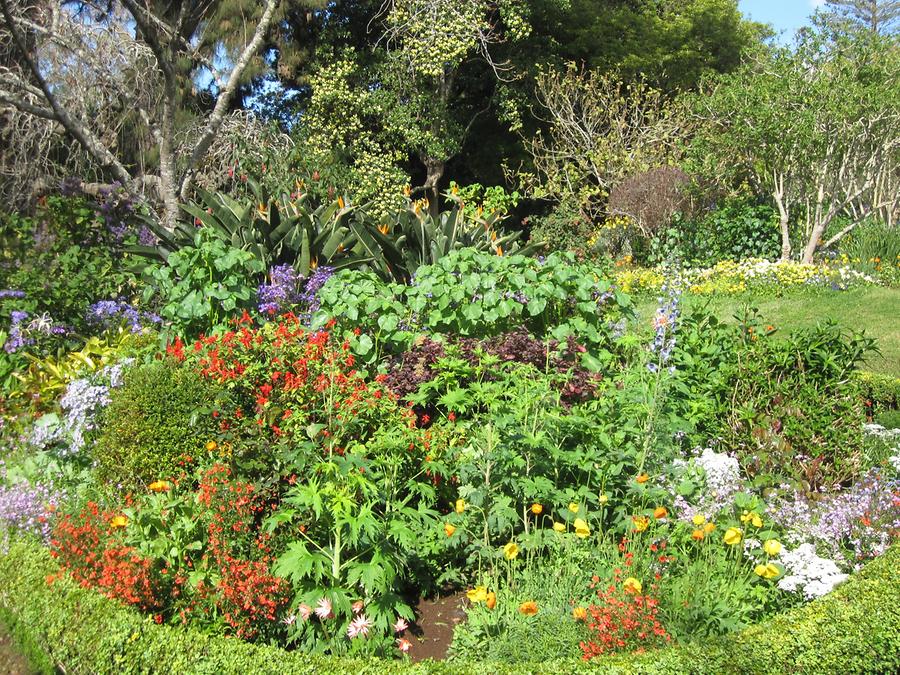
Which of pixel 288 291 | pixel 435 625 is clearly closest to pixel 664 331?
pixel 435 625

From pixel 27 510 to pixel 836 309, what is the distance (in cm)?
826

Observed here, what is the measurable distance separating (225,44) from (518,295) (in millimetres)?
11619

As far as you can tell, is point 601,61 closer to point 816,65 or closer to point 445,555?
point 816,65

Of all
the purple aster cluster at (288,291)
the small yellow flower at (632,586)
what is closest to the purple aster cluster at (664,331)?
the small yellow flower at (632,586)

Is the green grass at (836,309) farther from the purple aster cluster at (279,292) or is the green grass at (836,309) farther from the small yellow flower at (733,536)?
the small yellow flower at (733,536)

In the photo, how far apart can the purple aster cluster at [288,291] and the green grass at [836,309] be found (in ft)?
12.5

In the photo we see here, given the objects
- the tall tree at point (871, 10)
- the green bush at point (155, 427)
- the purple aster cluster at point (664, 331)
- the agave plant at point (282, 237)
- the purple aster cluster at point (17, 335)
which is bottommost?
the green bush at point (155, 427)

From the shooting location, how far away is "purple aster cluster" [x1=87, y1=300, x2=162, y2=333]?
6.03 m

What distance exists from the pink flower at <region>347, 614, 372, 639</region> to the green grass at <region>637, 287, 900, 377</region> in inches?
219

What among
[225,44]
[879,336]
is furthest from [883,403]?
[225,44]

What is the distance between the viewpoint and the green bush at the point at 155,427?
377 centimetres

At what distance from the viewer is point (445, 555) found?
11.9 feet

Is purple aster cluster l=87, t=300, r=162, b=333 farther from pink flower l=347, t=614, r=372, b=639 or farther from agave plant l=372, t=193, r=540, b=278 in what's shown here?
pink flower l=347, t=614, r=372, b=639

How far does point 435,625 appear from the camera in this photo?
3404mm
